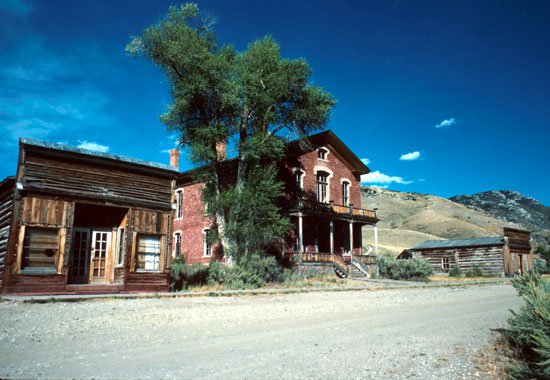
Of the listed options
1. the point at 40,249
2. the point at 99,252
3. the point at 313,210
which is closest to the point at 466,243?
the point at 313,210

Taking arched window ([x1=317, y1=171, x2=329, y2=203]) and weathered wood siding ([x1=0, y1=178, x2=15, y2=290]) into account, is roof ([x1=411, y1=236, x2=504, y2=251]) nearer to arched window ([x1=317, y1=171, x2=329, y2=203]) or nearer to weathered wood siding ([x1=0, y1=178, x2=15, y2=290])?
arched window ([x1=317, y1=171, x2=329, y2=203])

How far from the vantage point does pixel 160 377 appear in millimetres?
4781

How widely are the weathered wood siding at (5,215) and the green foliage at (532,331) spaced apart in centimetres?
1317

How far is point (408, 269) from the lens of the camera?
86.8ft

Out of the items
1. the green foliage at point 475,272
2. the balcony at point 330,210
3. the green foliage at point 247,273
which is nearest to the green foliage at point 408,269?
the balcony at point 330,210

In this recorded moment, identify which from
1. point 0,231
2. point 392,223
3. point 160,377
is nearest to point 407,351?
point 160,377

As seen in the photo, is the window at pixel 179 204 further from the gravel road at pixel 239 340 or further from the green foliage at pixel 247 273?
the gravel road at pixel 239 340

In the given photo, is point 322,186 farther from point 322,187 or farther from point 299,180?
point 299,180

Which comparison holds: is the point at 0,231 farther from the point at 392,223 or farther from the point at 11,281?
the point at 392,223

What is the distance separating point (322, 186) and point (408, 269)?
28.0 ft

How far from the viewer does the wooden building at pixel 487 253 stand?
33125 millimetres

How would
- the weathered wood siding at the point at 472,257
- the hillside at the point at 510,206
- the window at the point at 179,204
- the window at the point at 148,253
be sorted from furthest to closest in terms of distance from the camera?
1. the hillside at the point at 510,206
2. the weathered wood siding at the point at 472,257
3. the window at the point at 179,204
4. the window at the point at 148,253

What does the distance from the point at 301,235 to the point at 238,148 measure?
695 centimetres

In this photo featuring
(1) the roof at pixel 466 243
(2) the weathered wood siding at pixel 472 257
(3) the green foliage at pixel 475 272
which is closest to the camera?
(3) the green foliage at pixel 475 272
